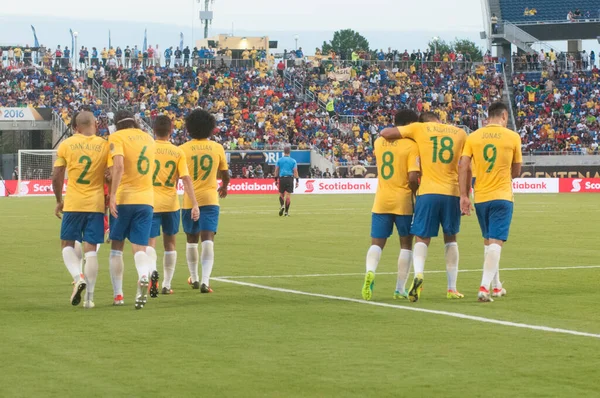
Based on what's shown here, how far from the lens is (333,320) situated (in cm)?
1092

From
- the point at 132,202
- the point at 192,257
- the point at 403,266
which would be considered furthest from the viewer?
the point at 192,257

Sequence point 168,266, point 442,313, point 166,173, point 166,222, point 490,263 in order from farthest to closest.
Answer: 1. point 168,266
2. point 166,222
3. point 166,173
4. point 490,263
5. point 442,313

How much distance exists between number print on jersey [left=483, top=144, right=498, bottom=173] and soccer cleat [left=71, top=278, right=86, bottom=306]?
180 inches

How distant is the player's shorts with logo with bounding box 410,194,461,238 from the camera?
1245 cm

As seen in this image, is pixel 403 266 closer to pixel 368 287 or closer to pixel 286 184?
pixel 368 287

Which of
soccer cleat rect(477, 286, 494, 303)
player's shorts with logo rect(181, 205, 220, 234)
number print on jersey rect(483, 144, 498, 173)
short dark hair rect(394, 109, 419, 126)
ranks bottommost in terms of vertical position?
soccer cleat rect(477, 286, 494, 303)

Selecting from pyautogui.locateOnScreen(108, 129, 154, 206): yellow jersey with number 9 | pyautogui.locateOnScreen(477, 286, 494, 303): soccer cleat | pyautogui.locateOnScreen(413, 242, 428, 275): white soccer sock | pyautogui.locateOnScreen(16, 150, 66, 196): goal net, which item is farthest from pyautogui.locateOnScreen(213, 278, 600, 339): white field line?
pyautogui.locateOnScreen(16, 150, 66, 196): goal net

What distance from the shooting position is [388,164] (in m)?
12.7

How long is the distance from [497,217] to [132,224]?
13.2ft

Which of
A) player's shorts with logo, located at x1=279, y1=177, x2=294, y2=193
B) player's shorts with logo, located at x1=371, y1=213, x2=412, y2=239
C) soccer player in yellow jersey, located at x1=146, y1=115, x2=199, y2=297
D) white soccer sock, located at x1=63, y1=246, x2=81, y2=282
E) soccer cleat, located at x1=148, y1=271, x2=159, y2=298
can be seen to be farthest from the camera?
player's shorts with logo, located at x1=279, y1=177, x2=294, y2=193

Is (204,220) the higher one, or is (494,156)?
(494,156)

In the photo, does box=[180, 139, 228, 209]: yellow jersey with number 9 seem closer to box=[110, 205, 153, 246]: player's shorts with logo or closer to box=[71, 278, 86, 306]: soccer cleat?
box=[110, 205, 153, 246]: player's shorts with logo

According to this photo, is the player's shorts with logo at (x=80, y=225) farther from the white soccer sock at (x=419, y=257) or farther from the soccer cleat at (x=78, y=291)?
the white soccer sock at (x=419, y=257)

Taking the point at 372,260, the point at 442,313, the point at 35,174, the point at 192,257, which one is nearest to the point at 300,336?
the point at 442,313
